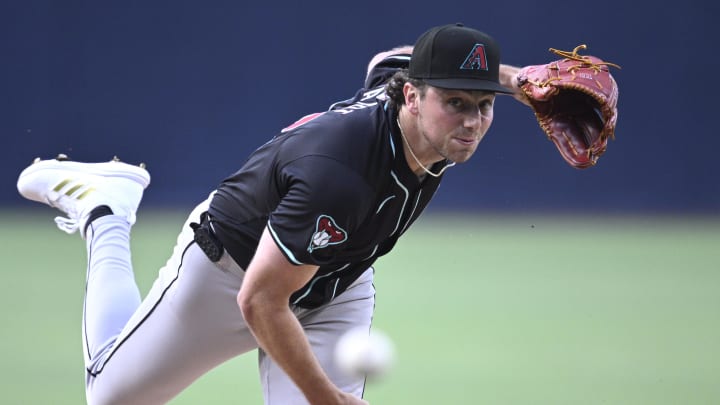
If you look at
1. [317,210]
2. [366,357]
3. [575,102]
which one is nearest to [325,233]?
[317,210]

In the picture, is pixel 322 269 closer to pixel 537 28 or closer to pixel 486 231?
pixel 486 231

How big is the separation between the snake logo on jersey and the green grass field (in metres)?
1.75

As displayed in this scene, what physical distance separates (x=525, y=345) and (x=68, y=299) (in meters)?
2.94

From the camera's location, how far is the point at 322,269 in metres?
3.13

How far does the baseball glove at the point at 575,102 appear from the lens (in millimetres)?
3328

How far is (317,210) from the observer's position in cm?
271

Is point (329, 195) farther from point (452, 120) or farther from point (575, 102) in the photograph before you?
point (575, 102)

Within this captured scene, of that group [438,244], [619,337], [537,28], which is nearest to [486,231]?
[438,244]

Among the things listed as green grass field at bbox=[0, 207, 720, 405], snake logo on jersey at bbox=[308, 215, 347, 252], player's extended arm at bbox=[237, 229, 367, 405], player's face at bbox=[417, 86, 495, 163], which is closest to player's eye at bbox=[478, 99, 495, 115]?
player's face at bbox=[417, 86, 495, 163]

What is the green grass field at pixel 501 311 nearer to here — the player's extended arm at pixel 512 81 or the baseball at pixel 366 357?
the baseball at pixel 366 357

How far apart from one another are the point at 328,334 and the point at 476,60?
3.49 feet

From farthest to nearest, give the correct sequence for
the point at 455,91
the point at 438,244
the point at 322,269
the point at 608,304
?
1. the point at 438,244
2. the point at 608,304
3. the point at 322,269
4. the point at 455,91

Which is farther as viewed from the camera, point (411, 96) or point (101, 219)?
point (101, 219)

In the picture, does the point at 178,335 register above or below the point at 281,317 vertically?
below
